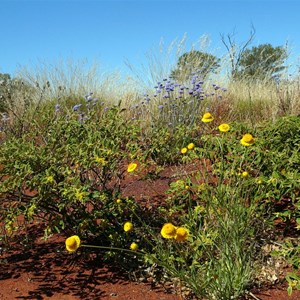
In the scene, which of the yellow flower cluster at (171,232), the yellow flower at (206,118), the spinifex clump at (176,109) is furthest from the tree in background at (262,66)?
the yellow flower cluster at (171,232)

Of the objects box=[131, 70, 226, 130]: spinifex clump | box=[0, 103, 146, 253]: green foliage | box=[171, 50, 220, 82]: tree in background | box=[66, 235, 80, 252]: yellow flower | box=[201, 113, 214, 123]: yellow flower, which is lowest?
box=[66, 235, 80, 252]: yellow flower

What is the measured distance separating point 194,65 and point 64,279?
5890mm

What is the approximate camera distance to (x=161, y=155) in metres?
4.18

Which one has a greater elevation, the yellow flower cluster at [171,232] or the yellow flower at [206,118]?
the yellow flower at [206,118]

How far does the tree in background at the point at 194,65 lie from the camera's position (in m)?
7.78

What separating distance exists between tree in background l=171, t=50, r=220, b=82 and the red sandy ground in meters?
5.04

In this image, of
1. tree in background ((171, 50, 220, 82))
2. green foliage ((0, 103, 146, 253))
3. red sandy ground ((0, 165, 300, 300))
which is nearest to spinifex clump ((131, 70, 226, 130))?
tree in background ((171, 50, 220, 82))

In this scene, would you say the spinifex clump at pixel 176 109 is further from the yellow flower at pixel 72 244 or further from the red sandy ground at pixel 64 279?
the yellow flower at pixel 72 244

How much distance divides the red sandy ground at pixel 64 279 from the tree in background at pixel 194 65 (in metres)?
5.04

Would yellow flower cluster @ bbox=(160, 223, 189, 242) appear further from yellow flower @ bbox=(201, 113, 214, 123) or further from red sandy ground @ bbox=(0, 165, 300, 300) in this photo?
yellow flower @ bbox=(201, 113, 214, 123)

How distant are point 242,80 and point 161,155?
5414 mm

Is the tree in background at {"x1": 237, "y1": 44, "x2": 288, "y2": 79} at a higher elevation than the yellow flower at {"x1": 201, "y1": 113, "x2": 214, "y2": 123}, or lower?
higher

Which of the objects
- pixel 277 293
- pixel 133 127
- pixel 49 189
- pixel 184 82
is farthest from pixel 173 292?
pixel 184 82

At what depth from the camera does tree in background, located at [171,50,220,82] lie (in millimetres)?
7785
